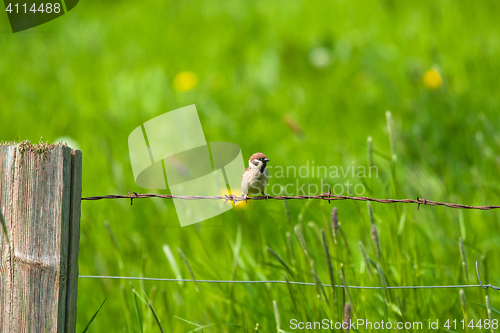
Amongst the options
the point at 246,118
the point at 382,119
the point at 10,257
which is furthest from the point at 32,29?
the point at 10,257

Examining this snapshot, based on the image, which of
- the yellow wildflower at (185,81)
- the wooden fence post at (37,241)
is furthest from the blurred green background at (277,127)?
the wooden fence post at (37,241)

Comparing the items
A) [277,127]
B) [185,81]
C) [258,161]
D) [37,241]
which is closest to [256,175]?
[258,161]

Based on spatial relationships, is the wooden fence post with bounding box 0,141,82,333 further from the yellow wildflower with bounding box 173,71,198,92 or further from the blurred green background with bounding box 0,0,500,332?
the yellow wildflower with bounding box 173,71,198,92

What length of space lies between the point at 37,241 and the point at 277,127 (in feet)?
10.6

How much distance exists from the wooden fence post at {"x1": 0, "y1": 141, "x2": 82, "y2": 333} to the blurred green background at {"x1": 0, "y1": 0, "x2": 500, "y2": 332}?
0.50 m

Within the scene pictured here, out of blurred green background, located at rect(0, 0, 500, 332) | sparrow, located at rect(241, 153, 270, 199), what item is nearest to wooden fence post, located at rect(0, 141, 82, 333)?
blurred green background, located at rect(0, 0, 500, 332)

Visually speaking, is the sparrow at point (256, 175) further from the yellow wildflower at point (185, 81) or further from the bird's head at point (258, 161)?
the yellow wildflower at point (185, 81)

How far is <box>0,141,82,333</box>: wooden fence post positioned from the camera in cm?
124

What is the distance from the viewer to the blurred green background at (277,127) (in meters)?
2.15

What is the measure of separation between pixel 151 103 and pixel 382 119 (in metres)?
2.49

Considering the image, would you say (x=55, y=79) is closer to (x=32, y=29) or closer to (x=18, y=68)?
(x=18, y=68)

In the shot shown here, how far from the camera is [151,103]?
4.82 meters

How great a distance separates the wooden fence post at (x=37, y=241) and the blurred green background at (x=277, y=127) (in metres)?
0.50

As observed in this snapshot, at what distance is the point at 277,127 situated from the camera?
14.1ft
